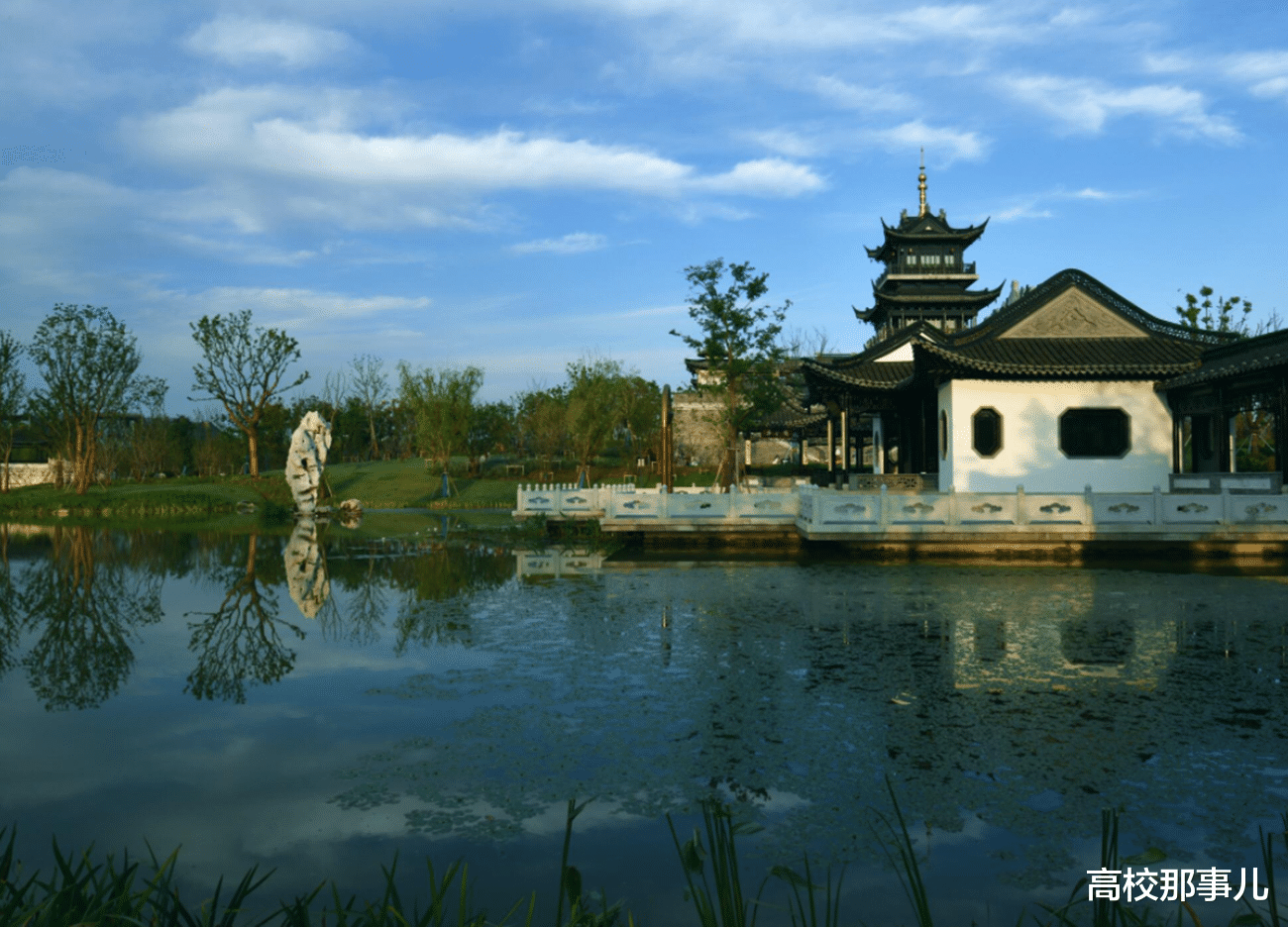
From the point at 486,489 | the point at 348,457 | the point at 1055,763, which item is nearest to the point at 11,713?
the point at 1055,763

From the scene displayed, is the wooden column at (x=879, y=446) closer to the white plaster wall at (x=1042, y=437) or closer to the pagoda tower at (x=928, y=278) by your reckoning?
the white plaster wall at (x=1042, y=437)

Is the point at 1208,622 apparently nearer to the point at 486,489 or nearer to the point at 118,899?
the point at 118,899

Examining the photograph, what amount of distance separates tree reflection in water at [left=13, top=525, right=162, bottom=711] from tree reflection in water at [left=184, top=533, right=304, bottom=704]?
647 mm

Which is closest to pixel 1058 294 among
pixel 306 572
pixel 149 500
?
pixel 306 572

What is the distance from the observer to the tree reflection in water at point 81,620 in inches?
312

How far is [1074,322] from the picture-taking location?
19.9 meters

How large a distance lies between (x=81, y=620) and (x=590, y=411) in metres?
31.4

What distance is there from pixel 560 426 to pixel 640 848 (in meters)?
40.2

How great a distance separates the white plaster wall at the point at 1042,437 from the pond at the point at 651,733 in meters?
7.00

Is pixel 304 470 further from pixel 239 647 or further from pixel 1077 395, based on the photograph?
pixel 1077 395

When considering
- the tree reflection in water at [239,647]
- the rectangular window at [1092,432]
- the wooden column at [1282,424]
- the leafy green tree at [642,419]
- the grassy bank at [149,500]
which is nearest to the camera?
the tree reflection in water at [239,647]

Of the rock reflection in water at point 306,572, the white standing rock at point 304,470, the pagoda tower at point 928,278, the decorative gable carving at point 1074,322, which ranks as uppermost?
the pagoda tower at point 928,278

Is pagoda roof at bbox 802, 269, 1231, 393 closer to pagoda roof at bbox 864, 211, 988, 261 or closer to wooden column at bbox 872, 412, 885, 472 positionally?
wooden column at bbox 872, 412, 885, 472

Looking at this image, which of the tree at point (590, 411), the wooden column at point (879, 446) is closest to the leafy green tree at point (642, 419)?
the tree at point (590, 411)
